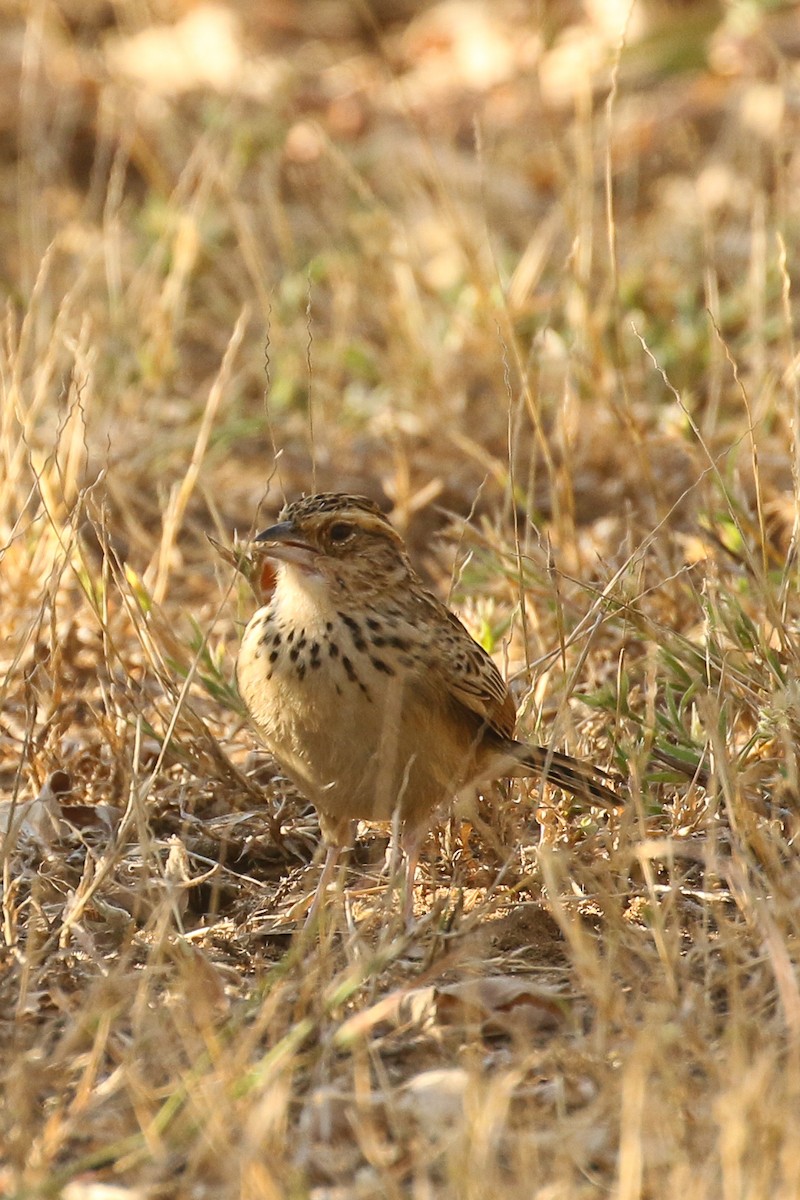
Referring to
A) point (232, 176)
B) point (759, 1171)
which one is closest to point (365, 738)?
point (759, 1171)

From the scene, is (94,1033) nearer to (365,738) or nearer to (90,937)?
(90,937)

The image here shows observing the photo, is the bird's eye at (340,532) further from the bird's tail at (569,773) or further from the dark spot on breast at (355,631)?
the bird's tail at (569,773)

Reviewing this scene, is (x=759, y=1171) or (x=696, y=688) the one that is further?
(x=696, y=688)

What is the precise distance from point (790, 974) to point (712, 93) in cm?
868

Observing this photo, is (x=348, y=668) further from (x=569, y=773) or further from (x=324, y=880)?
(x=569, y=773)

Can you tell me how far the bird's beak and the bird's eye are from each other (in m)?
0.08

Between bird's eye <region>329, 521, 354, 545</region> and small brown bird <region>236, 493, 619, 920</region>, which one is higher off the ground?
bird's eye <region>329, 521, 354, 545</region>

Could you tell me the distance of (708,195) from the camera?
9867 mm

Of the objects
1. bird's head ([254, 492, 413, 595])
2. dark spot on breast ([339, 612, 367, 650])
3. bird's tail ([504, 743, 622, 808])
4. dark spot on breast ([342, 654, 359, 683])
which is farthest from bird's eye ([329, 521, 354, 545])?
bird's tail ([504, 743, 622, 808])

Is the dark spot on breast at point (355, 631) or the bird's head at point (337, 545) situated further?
the bird's head at point (337, 545)

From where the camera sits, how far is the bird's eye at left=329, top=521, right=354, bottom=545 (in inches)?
193

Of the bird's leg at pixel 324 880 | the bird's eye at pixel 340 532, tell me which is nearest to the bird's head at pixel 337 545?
the bird's eye at pixel 340 532

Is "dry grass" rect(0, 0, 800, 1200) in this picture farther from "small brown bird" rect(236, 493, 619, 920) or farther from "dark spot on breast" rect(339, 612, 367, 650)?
"dark spot on breast" rect(339, 612, 367, 650)

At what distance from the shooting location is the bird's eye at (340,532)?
16.1 feet
